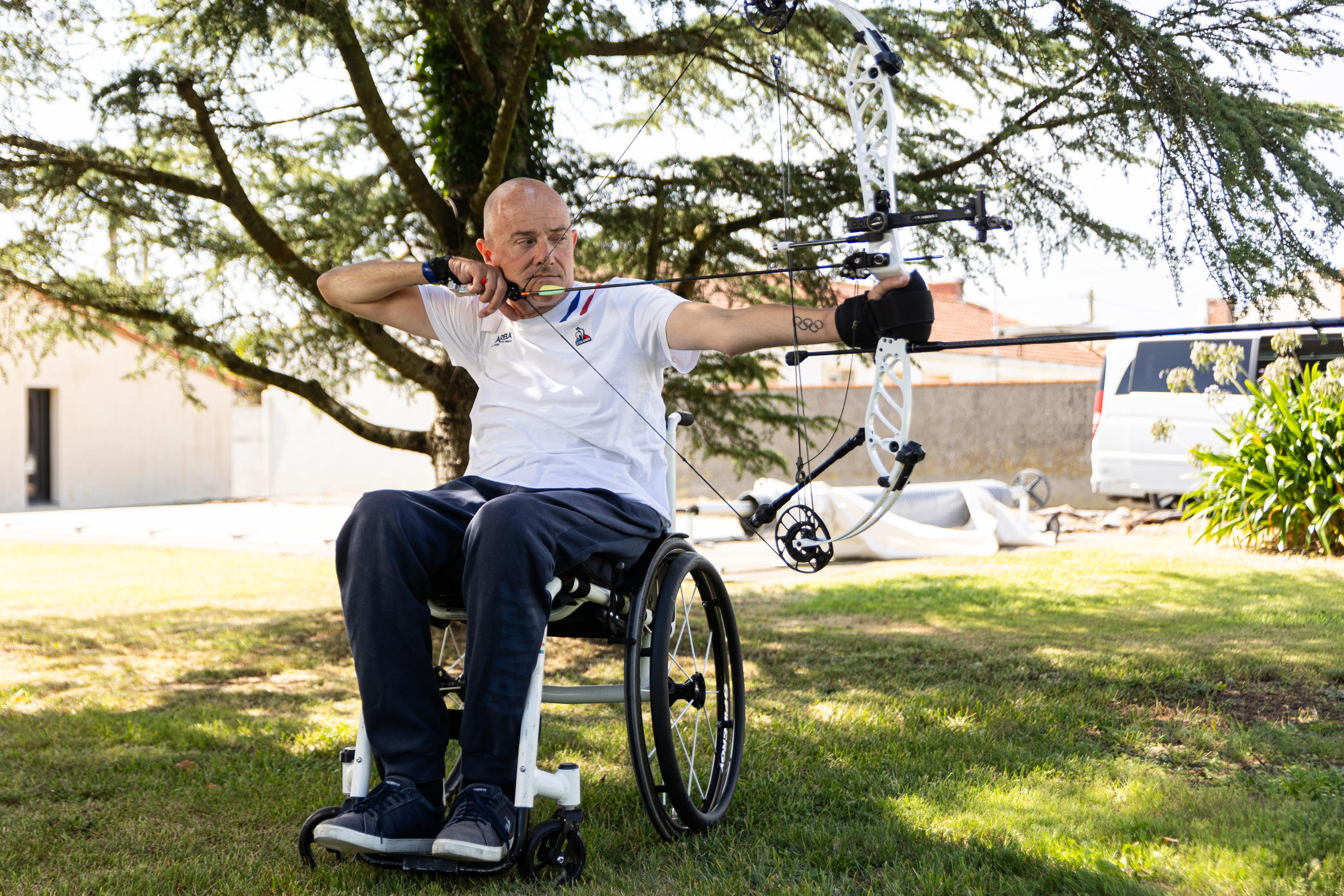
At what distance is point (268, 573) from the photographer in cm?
868

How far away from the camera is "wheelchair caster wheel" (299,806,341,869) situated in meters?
2.17

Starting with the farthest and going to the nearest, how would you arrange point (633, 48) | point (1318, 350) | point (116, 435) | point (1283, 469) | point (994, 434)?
point (116, 435) → point (994, 434) → point (1318, 350) → point (1283, 469) → point (633, 48)

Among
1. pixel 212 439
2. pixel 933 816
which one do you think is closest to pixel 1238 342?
pixel 933 816

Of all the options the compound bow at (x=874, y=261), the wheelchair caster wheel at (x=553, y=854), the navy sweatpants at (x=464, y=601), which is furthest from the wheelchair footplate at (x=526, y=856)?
the compound bow at (x=874, y=261)

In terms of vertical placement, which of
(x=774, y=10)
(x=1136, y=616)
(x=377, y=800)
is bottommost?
(x=1136, y=616)

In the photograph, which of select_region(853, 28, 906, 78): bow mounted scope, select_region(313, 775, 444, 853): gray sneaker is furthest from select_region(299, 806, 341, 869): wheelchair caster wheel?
select_region(853, 28, 906, 78): bow mounted scope

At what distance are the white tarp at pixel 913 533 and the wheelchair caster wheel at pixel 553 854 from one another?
20.8 feet

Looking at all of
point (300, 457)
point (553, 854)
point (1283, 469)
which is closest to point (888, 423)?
point (553, 854)

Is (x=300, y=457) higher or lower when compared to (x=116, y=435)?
lower

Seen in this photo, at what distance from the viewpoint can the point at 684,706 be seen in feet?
9.20

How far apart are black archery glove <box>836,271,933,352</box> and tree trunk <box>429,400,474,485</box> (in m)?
2.85

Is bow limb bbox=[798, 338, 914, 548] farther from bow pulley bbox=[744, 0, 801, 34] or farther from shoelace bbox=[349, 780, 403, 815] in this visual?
shoelace bbox=[349, 780, 403, 815]

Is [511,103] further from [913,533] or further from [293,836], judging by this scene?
[913,533]

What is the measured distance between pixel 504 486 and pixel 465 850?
838mm
